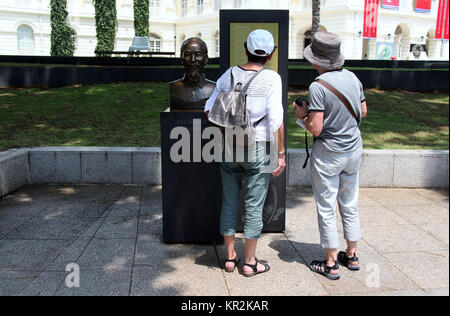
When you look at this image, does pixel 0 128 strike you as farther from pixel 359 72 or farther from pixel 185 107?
pixel 359 72

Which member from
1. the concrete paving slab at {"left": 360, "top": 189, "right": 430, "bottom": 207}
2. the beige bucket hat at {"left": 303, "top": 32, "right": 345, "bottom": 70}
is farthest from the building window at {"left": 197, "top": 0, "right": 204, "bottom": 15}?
the beige bucket hat at {"left": 303, "top": 32, "right": 345, "bottom": 70}

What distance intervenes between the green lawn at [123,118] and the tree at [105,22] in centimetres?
2699

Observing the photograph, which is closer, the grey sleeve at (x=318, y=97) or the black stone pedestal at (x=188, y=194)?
the grey sleeve at (x=318, y=97)

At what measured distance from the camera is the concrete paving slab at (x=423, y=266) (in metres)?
3.48

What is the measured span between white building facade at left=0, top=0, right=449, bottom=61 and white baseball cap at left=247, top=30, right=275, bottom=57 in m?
37.6

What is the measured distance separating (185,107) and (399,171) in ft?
12.0

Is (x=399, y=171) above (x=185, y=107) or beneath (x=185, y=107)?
beneath

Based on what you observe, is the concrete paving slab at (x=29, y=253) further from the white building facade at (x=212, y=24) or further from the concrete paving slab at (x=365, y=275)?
the white building facade at (x=212, y=24)

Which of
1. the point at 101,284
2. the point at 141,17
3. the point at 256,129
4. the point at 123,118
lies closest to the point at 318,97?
the point at 256,129

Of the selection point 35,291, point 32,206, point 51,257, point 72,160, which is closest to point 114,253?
point 51,257

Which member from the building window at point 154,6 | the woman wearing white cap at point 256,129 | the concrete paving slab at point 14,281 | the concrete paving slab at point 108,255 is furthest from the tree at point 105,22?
the woman wearing white cap at point 256,129

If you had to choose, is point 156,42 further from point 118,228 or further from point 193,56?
point 193,56
